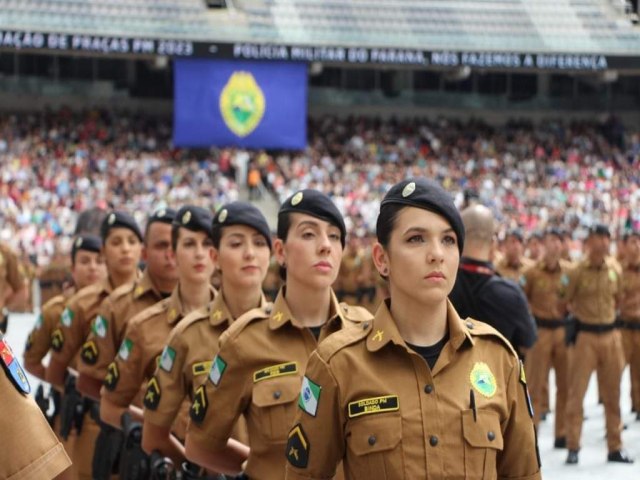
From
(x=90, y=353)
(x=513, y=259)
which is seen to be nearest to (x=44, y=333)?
(x=90, y=353)

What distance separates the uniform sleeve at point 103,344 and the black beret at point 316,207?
2.79 m

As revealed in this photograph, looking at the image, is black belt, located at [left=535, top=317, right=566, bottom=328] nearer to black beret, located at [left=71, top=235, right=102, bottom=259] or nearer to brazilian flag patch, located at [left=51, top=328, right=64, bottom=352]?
black beret, located at [left=71, top=235, right=102, bottom=259]

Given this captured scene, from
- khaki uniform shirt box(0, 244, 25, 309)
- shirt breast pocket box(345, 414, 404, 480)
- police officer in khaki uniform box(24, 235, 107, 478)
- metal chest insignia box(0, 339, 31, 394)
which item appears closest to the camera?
metal chest insignia box(0, 339, 31, 394)

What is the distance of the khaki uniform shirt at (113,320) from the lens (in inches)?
295

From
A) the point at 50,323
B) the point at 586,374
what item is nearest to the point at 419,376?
the point at 50,323

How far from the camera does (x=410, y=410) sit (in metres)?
3.67

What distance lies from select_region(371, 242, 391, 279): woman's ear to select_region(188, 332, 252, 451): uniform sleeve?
1.20 meters

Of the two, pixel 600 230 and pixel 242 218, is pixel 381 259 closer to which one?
pixel 242 218

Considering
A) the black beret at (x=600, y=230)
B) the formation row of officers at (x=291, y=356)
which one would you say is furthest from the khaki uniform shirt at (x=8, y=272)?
the black beret at (x=600, y=230)

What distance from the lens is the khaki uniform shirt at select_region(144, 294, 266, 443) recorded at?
227 inches

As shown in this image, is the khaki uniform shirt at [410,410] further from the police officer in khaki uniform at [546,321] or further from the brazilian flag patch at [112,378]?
the police officer in khaki uniform at [546,321]

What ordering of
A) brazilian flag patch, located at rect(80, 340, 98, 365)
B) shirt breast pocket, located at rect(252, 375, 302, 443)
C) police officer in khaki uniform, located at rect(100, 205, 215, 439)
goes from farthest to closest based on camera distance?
brazilian flag patch, located at rect(80, 340, 98, 365)
police officer in khaki uniform, located at rect(100, 205, 215, 439)
shirt breast pocket, located at rect(252, 375, 302, 443)

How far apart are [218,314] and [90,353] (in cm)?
203

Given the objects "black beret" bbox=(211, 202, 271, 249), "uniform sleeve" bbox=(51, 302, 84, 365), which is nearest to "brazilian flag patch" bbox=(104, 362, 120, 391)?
"black beret" bbox=(211, 202, 271, 249)
